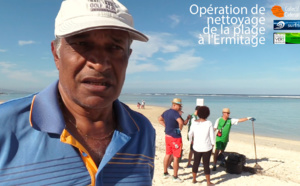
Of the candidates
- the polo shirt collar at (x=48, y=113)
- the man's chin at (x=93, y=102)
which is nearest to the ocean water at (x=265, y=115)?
the man's chin at (x=93, y=102)

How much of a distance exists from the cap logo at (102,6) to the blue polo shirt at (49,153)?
0.67 metres

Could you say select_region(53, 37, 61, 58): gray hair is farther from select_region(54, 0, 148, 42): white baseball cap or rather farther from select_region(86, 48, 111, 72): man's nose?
select_region(86, 48, 111, 72): man's nose

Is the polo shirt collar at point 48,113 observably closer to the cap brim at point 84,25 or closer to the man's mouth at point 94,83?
the man's mouth at point 94,83

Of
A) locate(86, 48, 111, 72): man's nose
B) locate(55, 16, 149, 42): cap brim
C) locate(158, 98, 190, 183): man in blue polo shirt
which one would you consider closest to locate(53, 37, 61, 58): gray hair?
locate(55, 16, 149, 42): cap brim

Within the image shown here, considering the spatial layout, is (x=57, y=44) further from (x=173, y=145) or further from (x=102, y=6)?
(x=173, y=145)

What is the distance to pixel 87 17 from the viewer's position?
4.03 feet

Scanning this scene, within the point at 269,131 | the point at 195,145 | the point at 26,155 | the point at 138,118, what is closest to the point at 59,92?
the point at 26,155

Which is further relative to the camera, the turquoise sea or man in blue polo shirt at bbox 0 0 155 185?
the turquoise sea

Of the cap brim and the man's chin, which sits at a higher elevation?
the cap brim

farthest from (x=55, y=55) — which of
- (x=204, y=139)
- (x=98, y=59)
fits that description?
(x=204, y=139)

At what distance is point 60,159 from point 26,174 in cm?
18

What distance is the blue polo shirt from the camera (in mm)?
1146

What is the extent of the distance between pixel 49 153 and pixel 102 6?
0.95 metres

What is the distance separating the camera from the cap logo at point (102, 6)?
1.26 metres
